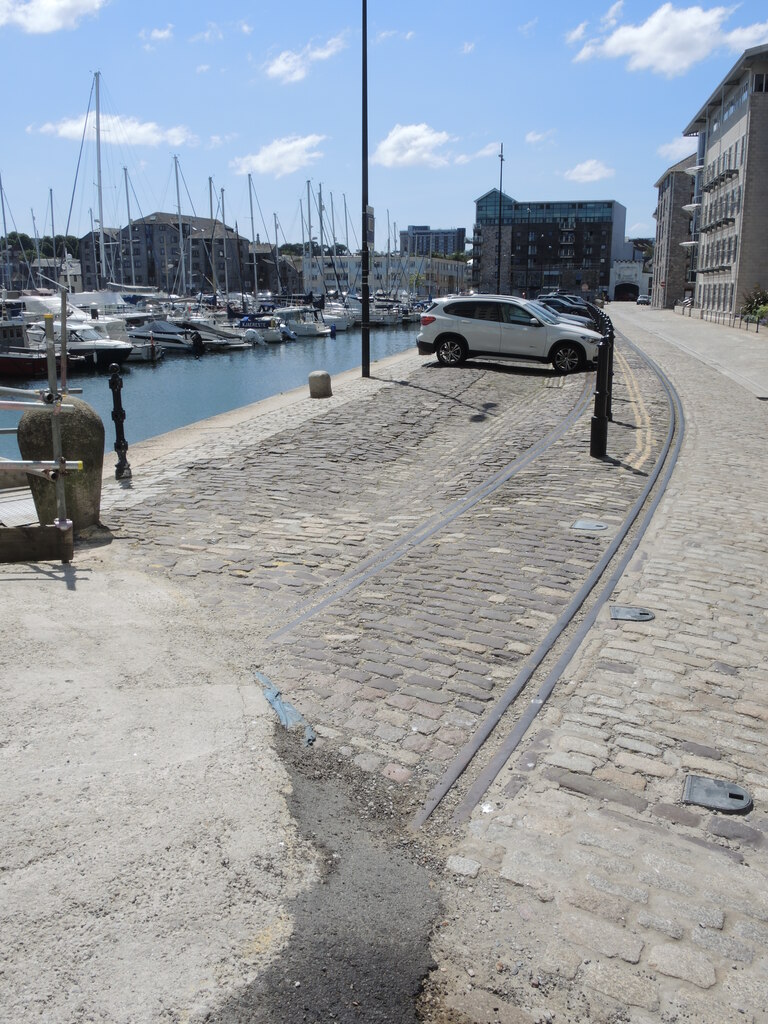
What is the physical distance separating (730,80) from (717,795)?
70093 mm

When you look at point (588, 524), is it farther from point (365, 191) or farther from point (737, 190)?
point (737, 190)

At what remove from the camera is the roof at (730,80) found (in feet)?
179

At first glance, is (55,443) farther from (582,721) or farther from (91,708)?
(582,721)

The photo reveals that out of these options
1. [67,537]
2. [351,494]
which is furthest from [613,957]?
[351,494]

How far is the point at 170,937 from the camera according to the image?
297 cm

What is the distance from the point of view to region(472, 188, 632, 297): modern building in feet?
487

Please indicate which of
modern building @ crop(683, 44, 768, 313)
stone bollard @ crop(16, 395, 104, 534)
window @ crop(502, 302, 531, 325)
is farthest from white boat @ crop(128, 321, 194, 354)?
stone bollard @ crop(16, 395, 104, 534)

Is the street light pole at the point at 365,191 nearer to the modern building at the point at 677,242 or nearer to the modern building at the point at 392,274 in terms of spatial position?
the modern building at the point at 677,242

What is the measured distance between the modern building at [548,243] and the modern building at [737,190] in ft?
255

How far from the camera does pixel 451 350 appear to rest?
2109cm

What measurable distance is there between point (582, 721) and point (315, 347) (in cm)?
6181

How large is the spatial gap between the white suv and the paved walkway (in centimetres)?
788

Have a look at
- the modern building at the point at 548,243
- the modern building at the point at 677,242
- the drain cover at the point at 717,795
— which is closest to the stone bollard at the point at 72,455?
the drain cover at the point at 717,795

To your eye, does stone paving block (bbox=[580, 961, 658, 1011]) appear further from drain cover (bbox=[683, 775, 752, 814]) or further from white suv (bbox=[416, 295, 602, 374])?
white suv (bbox=[416, 295, 602, 374])
